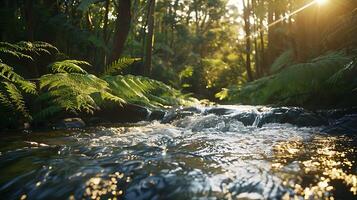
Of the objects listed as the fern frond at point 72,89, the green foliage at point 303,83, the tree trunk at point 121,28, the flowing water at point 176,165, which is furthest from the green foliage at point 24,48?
the green foliage at point 303,83

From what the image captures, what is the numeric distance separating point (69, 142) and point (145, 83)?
7.64 feet

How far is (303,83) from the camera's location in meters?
6.30

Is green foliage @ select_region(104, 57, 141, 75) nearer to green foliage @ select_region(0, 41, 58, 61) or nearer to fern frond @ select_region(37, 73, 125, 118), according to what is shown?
green foliage @ select_region(0, 41, 58, 61)

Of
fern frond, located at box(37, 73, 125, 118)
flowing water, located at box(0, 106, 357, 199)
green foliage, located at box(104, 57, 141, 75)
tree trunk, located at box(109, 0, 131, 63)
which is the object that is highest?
tree trunk, located at box(109, 0, 131, 63)

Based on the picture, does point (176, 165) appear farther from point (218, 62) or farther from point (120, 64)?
point (218, 62)

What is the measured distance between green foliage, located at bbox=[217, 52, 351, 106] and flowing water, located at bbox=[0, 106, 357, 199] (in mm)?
1749

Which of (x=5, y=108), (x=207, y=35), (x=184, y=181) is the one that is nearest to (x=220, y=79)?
(x=207, y=35)

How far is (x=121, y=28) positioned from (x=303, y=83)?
4.42 metres

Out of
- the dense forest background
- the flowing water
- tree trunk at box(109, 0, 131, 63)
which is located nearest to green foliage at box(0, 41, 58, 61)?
the dense forest background

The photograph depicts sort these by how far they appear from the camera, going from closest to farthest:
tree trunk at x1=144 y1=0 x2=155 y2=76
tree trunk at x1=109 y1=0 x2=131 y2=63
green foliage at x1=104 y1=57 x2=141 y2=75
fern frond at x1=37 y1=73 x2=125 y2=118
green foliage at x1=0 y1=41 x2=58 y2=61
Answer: green foliage at x1=0 y1=41 x2=58 y2=61, fern frond at x1=37 y1=73 x2=125 y2=118, green foliage at x1=104 y1=57 x2=141 y2=75, tree trunk at x1=109 y1=0 x2=131 y2=63, tree trunk at x1=144 y1=0 x2=155 y2=76

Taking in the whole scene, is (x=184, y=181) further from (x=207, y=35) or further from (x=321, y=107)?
(x=207, y=35)

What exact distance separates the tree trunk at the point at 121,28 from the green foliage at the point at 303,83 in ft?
10.0

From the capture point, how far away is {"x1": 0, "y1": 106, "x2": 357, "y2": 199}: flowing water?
2.36m

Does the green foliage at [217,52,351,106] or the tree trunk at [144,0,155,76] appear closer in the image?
the green foliage at [217,52,351,106]
